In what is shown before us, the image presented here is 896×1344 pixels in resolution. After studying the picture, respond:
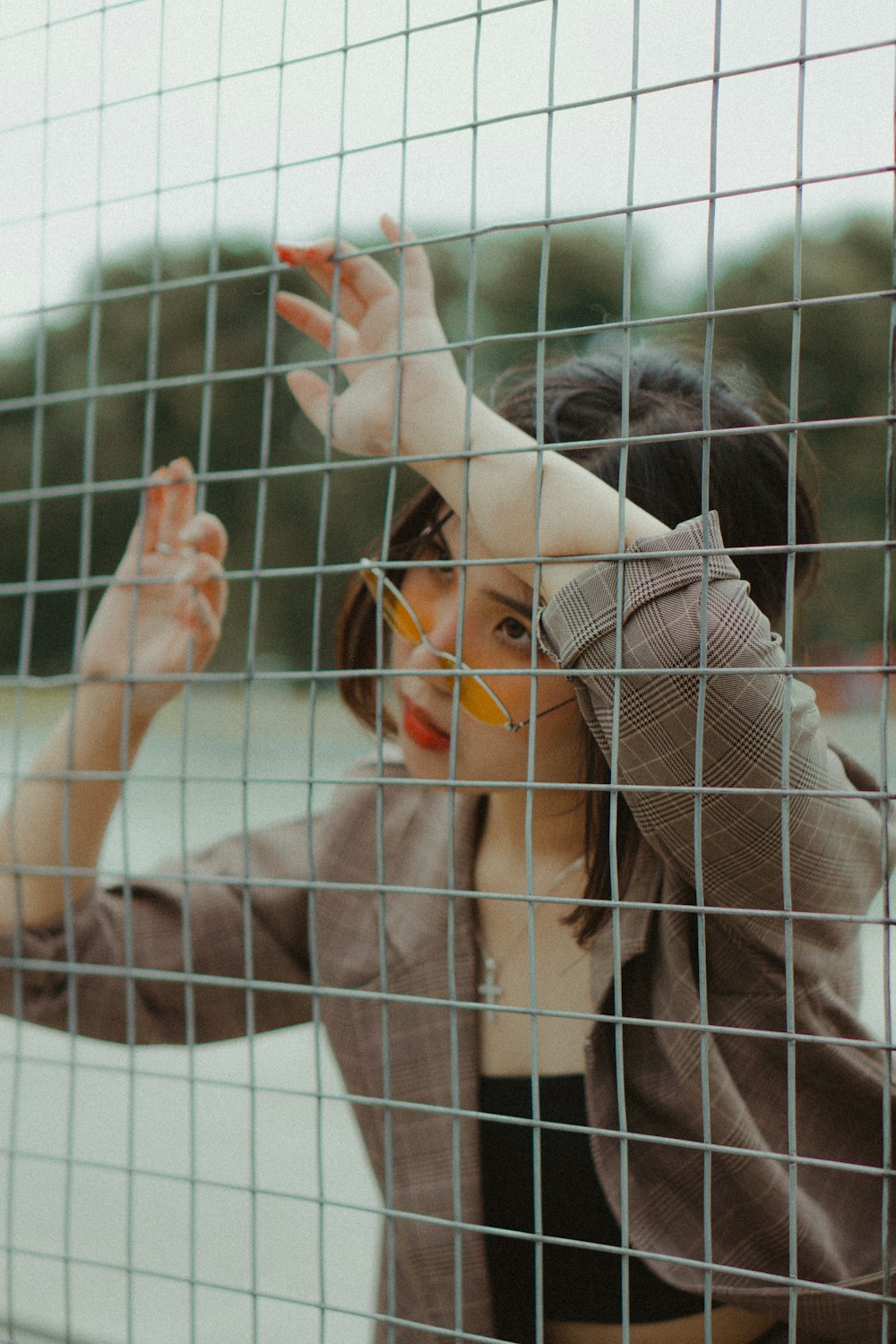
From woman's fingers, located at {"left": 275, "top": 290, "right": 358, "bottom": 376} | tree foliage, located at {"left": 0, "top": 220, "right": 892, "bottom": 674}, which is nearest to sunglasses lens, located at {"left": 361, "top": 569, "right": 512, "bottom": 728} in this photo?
woman's fingers, located at {"left": 275, "top": 290, "right": 358, "bottom": 376}

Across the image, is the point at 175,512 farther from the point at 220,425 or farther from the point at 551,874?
the point at 220,425

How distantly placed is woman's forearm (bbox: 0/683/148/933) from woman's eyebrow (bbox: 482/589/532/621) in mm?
263

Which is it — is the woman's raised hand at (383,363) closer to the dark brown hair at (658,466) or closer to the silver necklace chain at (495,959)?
the dark brown hair at (658,466)

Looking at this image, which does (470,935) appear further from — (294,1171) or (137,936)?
(294,1171)

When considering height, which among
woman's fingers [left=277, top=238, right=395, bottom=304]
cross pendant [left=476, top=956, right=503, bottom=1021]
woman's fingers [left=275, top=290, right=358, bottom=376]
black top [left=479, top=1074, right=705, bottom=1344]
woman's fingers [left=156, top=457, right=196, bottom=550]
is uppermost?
woman's fingers [left=277, top=238, right=395, bottom=304]

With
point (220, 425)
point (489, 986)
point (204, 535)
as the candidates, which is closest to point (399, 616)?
point (204, 535)

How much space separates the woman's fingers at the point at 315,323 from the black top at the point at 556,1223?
1.48 feet

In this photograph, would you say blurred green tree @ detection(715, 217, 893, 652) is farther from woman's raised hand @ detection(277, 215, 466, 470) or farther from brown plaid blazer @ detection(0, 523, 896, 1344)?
woman's raised hand @ detection(277, 215, 466, 470)

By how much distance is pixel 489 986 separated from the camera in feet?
2.29

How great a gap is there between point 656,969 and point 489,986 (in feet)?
0.50

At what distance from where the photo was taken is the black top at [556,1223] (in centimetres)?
67

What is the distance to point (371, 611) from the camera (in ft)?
2.46

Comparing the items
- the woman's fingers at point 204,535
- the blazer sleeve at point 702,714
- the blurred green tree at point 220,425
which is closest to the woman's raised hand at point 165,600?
the woman's fingers at point 204,535

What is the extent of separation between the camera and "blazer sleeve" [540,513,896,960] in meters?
0.44
